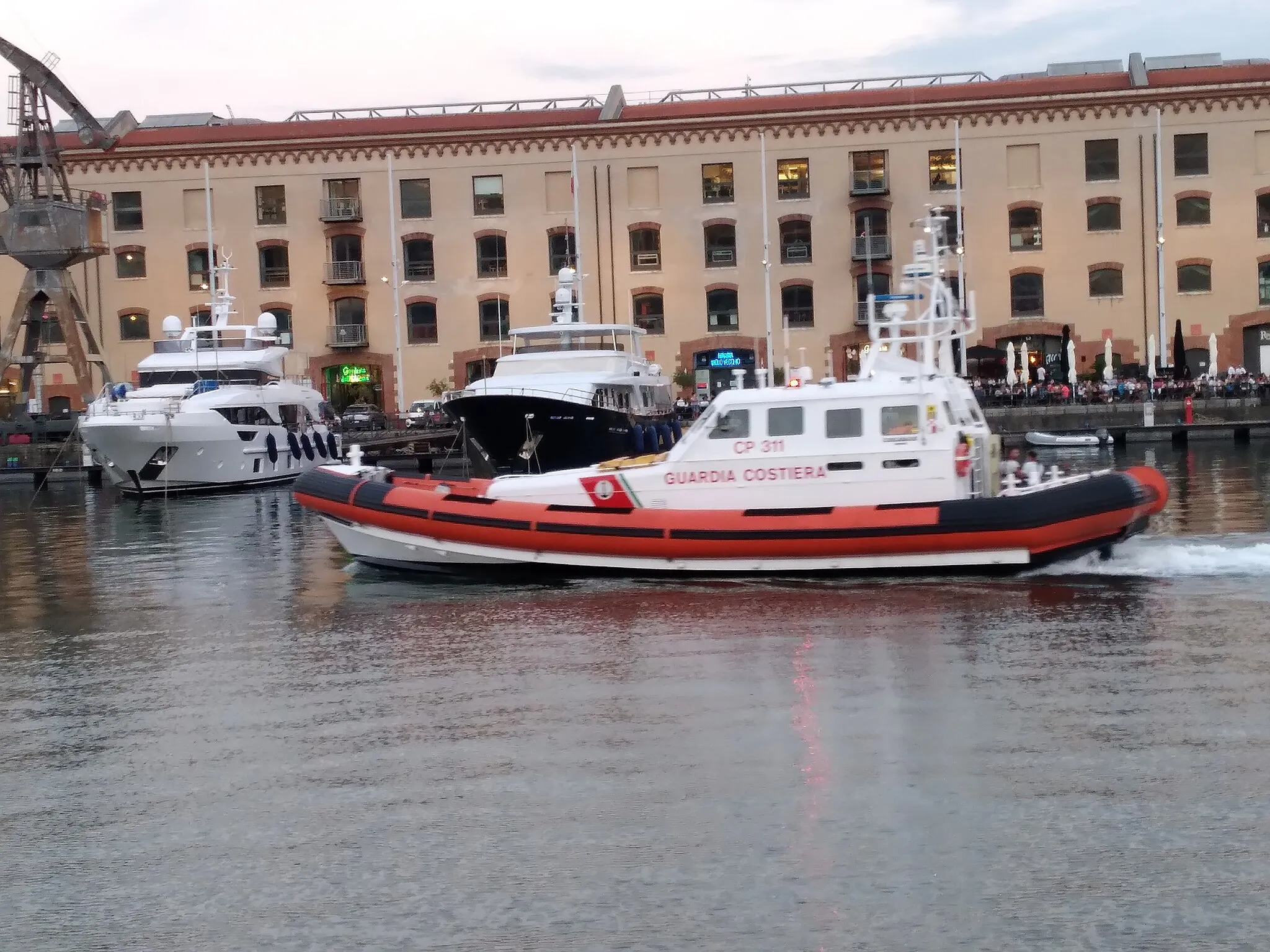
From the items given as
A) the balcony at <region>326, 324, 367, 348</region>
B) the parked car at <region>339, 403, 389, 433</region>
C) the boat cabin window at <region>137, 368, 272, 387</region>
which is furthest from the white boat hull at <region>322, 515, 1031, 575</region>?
the balcony at <region>326, 324, 367, 348</region>

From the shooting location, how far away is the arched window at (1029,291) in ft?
188

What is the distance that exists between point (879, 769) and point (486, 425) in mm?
27178

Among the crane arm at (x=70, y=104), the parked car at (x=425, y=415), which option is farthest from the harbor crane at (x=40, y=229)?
the parked car at (x=425, y=415)

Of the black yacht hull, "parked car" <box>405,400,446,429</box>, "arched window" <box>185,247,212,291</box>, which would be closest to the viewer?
the black yacht hull

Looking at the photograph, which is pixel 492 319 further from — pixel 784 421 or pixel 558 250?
pixel 784 421

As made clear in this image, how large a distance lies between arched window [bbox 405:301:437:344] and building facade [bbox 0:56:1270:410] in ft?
0.34

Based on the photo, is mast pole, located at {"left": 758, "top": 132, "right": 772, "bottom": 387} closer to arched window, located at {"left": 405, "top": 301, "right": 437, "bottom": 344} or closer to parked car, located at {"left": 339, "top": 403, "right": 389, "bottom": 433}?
arched window, located at {"left": 405, "top": 301, "right": 437, "bottom": 344}

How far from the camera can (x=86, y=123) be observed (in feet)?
181

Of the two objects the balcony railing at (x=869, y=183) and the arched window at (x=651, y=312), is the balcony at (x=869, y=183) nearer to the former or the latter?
the balcony railing at (x=869, y=183)

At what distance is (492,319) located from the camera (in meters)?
59.3

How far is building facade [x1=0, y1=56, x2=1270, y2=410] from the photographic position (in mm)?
56406

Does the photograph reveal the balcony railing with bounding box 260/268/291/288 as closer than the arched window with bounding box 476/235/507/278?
No

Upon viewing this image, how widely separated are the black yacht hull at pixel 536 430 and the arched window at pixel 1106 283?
26.2m

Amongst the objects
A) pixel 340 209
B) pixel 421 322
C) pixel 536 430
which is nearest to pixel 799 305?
pixel 421 322
